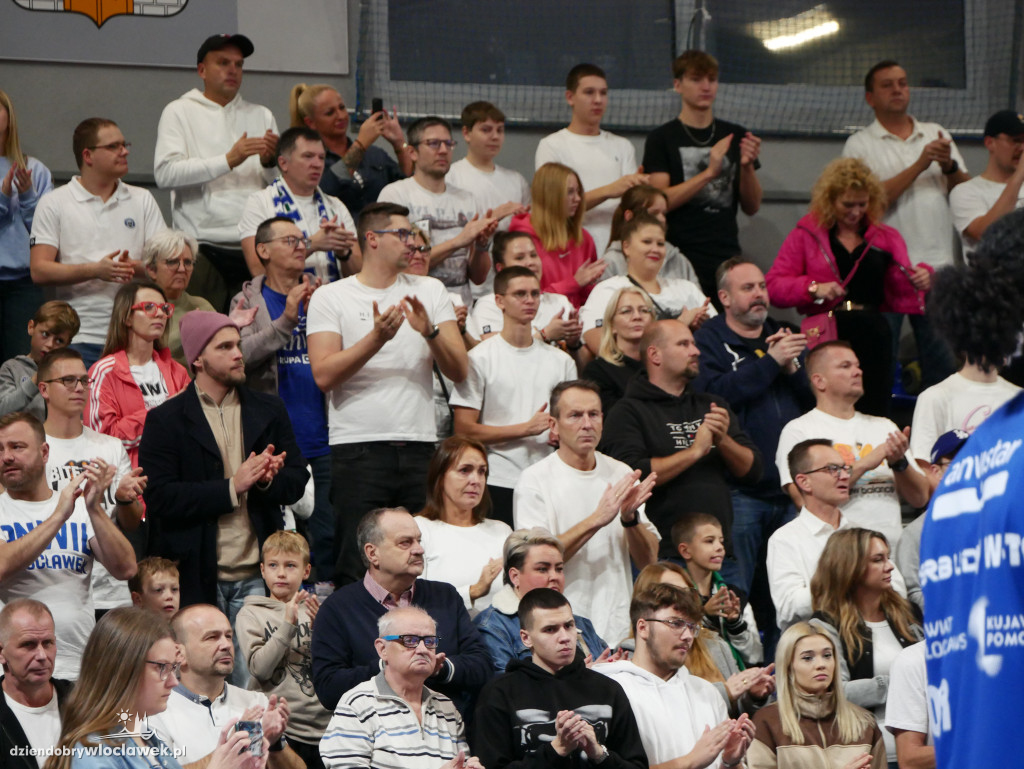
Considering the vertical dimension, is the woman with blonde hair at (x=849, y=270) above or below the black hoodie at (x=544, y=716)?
above

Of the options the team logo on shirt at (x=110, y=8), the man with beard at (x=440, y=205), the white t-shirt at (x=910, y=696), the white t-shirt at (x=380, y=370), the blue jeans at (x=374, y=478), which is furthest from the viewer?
the team logo on shirt at (x=110, y=8)

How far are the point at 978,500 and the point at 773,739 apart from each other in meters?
3.12

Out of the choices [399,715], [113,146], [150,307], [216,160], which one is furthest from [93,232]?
[399,715]

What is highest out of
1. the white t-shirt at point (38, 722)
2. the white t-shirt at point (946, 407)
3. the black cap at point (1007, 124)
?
the black cap at point (1007, 124)

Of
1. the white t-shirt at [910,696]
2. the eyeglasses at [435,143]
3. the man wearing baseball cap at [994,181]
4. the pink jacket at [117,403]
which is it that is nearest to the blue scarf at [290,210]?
the eyeglasses at [435,143]

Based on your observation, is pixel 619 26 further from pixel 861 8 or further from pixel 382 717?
pixel 382 717

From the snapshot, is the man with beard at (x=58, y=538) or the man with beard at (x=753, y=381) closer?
the man with beard at (x=58, y=538)

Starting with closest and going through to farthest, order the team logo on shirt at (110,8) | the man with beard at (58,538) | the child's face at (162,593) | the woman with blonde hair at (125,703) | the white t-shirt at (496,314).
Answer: the woman with blonde hair at (125,703)
the man with beard at (58,538)
the child's face at (162,593)
the white t-shirt at (496,314)
the team logo on shirt at (110,8)

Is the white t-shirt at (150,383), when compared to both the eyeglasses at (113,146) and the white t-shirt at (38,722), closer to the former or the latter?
the eyeglasses at (113,146)

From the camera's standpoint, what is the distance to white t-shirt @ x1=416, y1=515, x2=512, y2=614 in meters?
5.25

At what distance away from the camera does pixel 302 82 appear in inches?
357

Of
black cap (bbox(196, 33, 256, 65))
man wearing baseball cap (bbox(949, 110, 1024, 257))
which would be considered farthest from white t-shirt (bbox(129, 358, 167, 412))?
man wearing baseball cap (bbox(949, 110, 1024, 257))

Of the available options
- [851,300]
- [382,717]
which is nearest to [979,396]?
[851,300]

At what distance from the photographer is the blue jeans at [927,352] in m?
7.99
